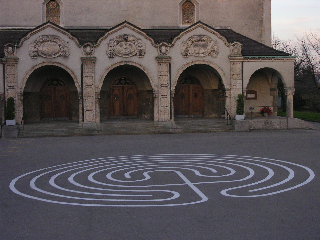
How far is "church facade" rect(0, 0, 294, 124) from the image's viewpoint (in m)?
22.9

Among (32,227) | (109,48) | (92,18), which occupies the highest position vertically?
(92,18)

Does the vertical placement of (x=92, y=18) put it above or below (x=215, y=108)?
above

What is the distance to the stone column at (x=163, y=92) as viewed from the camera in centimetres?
2328

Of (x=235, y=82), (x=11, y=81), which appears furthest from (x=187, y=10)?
(x=11, y=81)

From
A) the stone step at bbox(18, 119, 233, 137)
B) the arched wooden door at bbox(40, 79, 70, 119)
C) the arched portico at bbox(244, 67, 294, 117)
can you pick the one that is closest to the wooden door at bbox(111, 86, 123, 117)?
the stone step at bbox(18, 119, 233, 137)

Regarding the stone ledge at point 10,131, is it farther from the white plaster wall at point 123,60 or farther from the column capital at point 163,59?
the column capital at point 163,59

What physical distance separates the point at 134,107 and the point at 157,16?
673 cm

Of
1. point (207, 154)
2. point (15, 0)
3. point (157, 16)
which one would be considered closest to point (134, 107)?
point (157, 16)

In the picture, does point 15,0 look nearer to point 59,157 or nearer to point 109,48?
point 109,48

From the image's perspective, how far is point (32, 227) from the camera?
254 inches

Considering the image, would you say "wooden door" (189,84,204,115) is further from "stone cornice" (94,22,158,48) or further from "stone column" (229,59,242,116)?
"stone cornice" (94,22,158,48)

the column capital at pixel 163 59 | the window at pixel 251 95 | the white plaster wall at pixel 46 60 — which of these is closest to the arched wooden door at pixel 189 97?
the window at pixel 251 95

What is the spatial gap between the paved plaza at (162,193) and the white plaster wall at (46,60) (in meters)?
7.91

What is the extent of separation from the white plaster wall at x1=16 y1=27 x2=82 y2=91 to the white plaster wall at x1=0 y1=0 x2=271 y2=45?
4.50 metres
